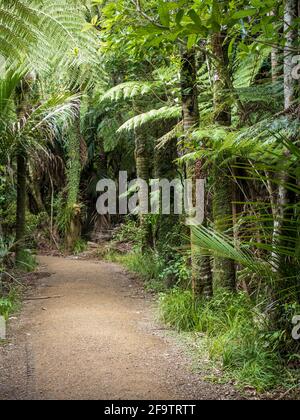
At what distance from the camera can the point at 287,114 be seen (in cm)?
386

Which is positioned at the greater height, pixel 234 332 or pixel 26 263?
pixel 26 263

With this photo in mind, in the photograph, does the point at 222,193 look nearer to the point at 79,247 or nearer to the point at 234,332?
the point at 234,332

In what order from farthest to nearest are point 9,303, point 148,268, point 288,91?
point 148,268 < point 9,303 < point 288,91

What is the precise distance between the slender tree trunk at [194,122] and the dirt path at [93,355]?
0.77 m

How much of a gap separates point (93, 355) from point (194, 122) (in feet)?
10.1

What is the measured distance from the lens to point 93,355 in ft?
15.8

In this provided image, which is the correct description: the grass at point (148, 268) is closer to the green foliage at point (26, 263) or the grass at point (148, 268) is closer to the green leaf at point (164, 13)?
the green foliage at point (26, 263)

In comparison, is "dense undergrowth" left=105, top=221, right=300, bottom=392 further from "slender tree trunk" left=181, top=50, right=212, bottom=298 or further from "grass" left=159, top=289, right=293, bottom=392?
"slender tree trunk" left=181, top=50, right=212, bottom=298

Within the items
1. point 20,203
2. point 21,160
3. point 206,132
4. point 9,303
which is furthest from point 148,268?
point 206,132

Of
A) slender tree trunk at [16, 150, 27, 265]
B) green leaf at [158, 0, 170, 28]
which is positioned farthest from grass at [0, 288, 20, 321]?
green leaf at [158, 0, 170, 28]

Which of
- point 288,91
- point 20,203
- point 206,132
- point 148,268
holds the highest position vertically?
point 288,91

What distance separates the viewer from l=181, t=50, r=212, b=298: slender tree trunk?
6.12 meters

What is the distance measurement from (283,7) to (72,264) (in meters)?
8.44
